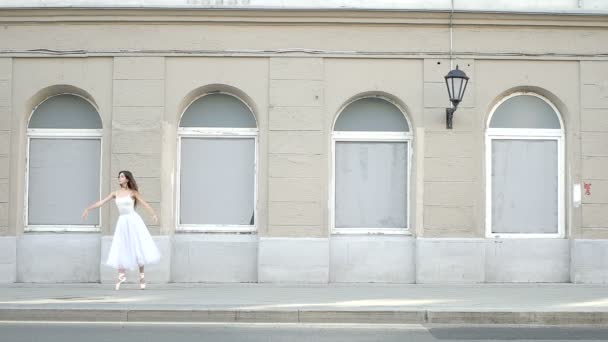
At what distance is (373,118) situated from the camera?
15.1 m

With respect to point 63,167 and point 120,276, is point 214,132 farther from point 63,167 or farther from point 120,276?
point 120,276

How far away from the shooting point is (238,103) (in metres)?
15.1

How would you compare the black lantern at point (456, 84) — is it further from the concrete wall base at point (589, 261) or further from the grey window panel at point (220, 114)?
the grey window panel at point (220, 114)

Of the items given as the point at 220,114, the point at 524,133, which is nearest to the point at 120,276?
the point at 220,114

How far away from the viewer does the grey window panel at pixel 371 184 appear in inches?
593

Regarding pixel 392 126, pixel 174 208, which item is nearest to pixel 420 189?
pixel 392 126

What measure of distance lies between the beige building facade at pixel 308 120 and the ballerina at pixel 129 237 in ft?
3.31

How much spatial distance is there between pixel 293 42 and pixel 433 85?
2499mm

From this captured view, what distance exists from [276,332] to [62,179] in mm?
6733

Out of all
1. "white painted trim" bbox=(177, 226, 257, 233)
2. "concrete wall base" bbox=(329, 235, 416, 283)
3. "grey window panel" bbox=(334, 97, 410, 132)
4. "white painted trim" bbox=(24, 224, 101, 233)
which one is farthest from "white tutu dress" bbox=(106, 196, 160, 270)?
"grey window panel" bbox=(334, 97, 410, 132)

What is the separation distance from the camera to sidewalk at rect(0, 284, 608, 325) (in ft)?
35.3

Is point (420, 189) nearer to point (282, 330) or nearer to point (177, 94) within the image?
point (177, 94)

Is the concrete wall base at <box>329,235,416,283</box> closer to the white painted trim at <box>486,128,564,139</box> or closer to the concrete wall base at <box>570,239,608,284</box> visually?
the white painted trim at <box>486,128,564,139</box>

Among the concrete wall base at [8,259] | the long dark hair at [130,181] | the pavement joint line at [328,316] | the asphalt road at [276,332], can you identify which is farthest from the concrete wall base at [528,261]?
the concrete wall base at [8,259]
